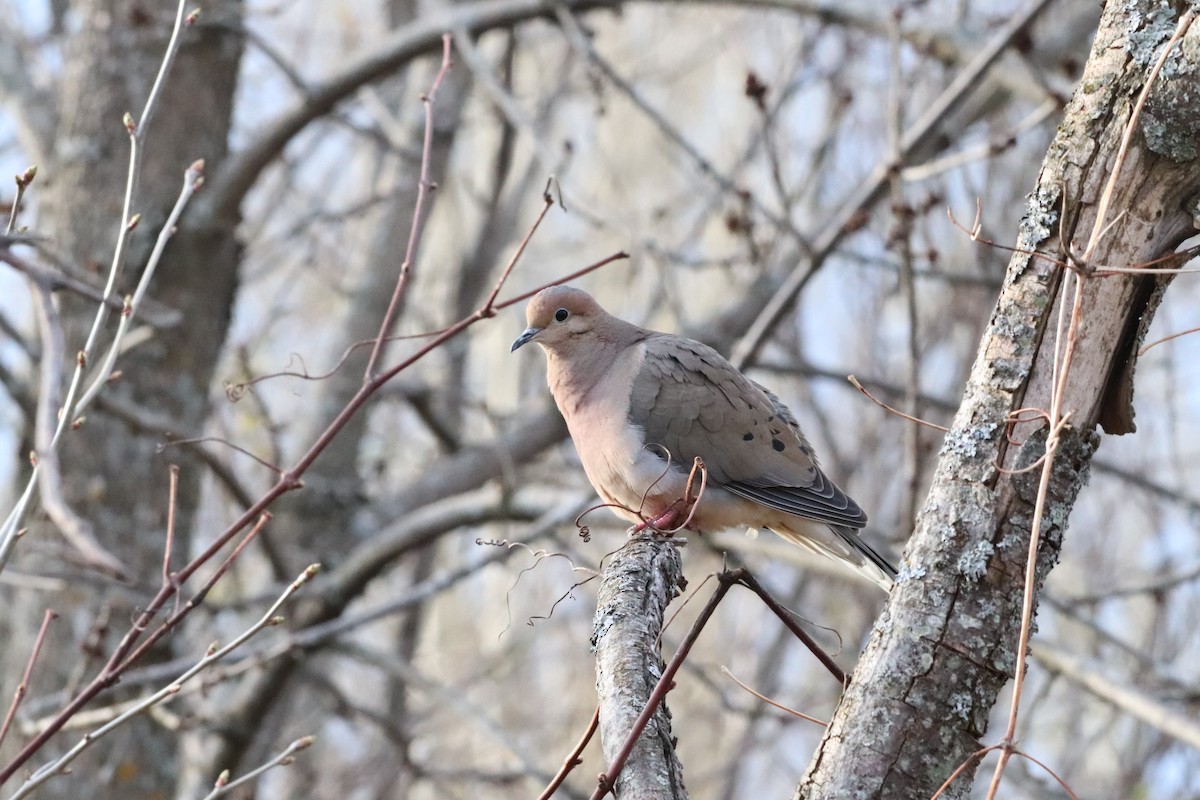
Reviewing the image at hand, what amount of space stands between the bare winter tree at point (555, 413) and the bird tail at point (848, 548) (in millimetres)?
447

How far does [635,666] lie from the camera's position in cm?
195

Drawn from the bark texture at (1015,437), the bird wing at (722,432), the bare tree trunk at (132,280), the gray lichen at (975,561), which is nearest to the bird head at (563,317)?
the bird wing at (722,432)

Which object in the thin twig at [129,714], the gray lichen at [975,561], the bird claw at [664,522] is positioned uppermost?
the bird claw at [664,522]

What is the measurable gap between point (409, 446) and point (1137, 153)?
853 cm

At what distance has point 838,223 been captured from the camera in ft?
14.8

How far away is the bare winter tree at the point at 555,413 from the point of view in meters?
1.77

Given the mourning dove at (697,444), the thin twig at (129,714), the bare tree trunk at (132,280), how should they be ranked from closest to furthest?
the thin twig at (129,714), the mourning dove at (697,444), the bare tree trunk at (132,280)

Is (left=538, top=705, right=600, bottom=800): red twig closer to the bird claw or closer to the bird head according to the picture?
the bird claw

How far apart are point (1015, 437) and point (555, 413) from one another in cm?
411

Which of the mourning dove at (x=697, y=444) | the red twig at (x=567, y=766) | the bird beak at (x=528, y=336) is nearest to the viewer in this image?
the red twig at (x=567, y=766)

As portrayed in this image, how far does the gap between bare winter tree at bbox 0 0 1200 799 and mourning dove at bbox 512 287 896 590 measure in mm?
388

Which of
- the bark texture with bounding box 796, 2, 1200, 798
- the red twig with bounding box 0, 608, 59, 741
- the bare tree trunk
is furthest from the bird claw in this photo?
the bare tree trunk

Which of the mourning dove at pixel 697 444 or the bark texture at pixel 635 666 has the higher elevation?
the mourning dove at pixel 697 444

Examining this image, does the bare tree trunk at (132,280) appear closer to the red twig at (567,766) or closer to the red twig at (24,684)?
the red twig at (24,684)
